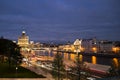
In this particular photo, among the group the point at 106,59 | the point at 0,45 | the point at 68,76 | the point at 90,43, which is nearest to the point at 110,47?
the point at 90,43

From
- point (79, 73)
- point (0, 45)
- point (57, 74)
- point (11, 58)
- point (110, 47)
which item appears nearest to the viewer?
point (79, 73)

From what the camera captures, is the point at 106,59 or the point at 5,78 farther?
the point at 106,59

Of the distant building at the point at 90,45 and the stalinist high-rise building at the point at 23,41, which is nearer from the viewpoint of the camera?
the distant building at the point at 90,45

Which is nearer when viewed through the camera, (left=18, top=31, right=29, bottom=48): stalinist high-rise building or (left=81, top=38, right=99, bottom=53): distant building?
(left=81, top=38, right=99, bottom=53): distant building

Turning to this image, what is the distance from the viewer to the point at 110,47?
341 feet

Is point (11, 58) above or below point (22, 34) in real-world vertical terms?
below

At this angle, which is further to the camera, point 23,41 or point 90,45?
point 23,41

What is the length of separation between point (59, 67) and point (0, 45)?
3194 centimetres

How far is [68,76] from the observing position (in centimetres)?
2945

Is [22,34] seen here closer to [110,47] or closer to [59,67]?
[110,47]

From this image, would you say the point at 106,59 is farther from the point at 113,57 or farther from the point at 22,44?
the point at 22,44

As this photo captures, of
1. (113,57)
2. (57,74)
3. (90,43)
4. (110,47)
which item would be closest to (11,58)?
(57,74)

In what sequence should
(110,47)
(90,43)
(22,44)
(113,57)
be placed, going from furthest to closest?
(22,44)
(90,43)
(110,47)
(113,57)

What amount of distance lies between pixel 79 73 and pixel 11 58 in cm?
2204
